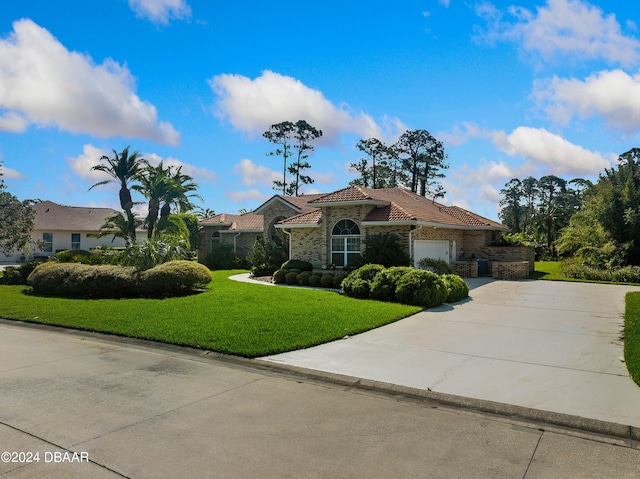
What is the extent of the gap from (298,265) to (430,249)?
662 centimetres

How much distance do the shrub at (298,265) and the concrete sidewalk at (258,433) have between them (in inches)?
584

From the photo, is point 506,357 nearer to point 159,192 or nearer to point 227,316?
point 227,316

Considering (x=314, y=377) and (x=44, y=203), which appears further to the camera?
(x=44, y=203)

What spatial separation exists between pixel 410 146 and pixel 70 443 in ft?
166

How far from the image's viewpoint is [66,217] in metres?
42.1

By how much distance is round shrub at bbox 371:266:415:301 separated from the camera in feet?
47.6

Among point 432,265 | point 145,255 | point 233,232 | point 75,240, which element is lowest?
point 432,265

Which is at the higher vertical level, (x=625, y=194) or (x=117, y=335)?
(x=625, y=194)

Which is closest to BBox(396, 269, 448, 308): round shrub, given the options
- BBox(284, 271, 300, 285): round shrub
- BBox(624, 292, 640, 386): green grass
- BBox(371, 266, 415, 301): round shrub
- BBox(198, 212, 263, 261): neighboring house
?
BBox(371, 266, 415, 301): round shrub

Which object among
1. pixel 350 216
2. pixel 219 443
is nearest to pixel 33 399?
pixel 219 443

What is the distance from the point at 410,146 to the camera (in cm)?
5172

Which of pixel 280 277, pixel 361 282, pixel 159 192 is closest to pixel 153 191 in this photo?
pixel 159 192

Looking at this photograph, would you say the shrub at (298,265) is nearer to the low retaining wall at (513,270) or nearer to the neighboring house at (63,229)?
the low retaining wall at (513,270)

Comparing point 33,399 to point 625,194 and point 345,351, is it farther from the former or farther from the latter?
point 625,194
